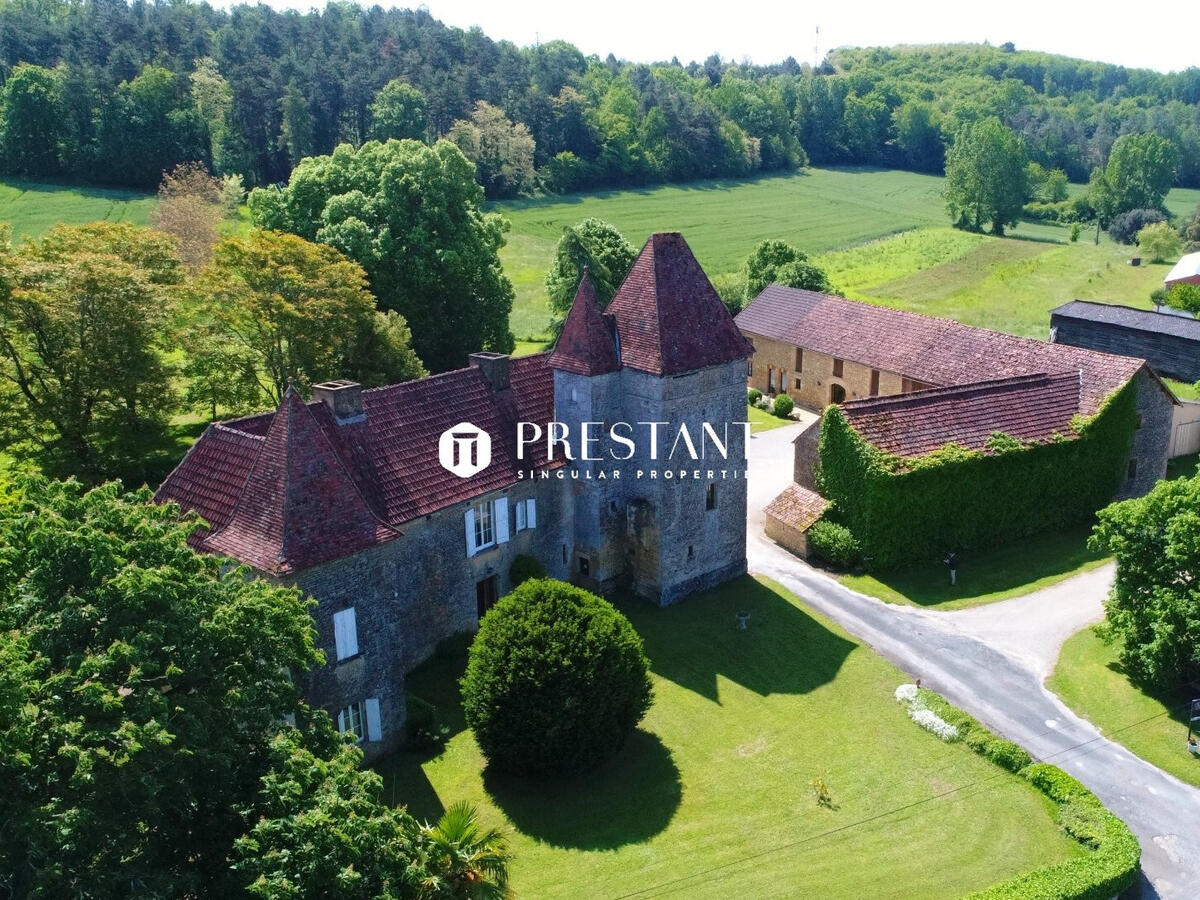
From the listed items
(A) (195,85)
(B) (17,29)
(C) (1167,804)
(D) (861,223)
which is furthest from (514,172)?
(C) (1167,804)

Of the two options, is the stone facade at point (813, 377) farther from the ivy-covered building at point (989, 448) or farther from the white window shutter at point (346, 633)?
the white window shutter at point (346, 633)

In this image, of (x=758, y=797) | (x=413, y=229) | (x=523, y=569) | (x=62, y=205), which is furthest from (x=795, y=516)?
(x=62, y=205)

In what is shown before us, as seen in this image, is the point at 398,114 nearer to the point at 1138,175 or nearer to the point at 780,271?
the point at 780,271

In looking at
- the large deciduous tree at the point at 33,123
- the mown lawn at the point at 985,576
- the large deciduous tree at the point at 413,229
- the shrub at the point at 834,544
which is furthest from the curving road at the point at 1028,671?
the large deciduous tree at the point at 33,123

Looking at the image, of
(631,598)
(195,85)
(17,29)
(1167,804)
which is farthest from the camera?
(17,29)

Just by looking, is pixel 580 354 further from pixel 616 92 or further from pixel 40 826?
pixel 616 92

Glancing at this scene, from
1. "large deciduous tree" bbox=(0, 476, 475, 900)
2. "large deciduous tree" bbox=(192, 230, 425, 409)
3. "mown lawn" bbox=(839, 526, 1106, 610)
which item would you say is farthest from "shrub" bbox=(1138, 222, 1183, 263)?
"large deciduous tree" bbox=(0, 476, 475, 900)
